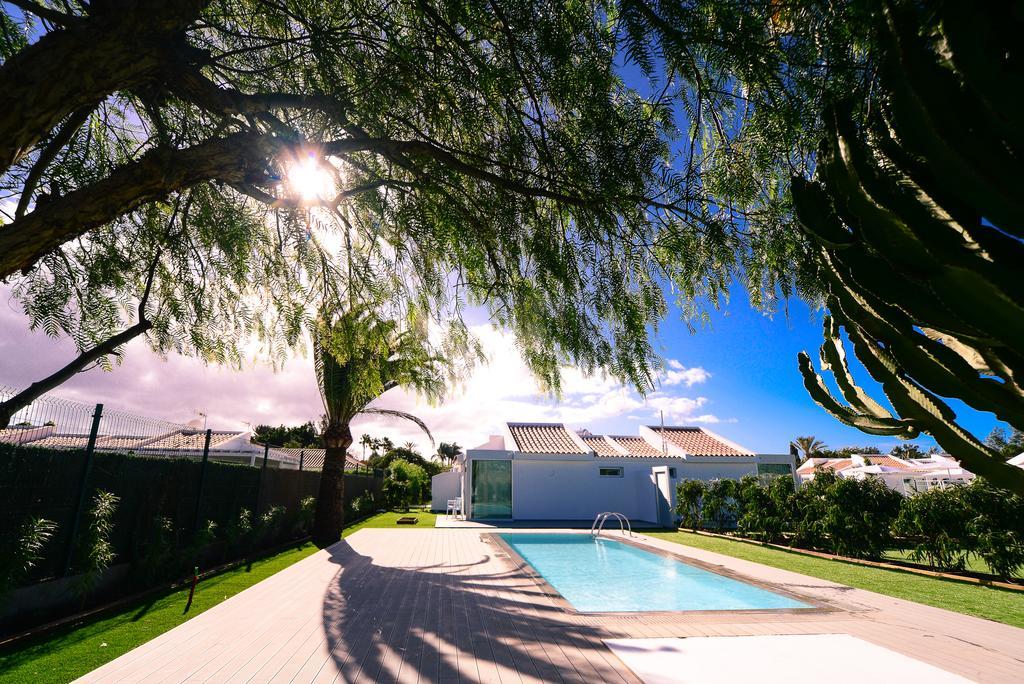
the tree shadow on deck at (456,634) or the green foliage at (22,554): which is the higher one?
the green foliage at (22,554)

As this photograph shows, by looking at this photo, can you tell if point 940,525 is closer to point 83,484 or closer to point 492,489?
point 83,484

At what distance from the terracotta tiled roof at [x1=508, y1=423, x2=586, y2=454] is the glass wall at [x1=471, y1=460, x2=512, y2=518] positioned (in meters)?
1.51

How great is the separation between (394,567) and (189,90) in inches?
382

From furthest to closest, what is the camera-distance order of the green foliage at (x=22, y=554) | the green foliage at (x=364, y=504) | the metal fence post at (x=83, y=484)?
the green foliage at (x=364, y=504), the metal fence post at (x=83, y=484), the green foliage at (x=22, y=554)

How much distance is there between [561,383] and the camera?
3424mm

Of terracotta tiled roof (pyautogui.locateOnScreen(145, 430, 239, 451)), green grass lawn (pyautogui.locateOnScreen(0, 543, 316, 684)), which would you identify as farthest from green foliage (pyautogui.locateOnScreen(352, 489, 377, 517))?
green grass lawn (pyautogui.locateOnScreen(0, 543, 316, 684))

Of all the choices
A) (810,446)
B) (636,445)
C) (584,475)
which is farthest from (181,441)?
(810,446)

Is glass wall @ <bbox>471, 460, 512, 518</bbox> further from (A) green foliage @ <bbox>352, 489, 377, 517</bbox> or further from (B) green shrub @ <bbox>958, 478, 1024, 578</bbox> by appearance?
(B) green shrub @ <bbox>958, 478, 1024, 578</bbox>

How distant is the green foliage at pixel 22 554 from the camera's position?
531 centimetres

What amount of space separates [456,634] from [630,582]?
6.76 metres

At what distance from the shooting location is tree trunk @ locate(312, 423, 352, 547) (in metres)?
14.8

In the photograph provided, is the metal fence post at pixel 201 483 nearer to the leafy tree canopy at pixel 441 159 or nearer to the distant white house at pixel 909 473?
the leafy tree canopy at pixel 441 159

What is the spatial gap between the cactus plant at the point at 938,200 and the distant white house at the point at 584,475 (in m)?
21.6

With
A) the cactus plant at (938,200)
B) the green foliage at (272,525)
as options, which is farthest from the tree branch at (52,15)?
the green foliage at (272,525)
